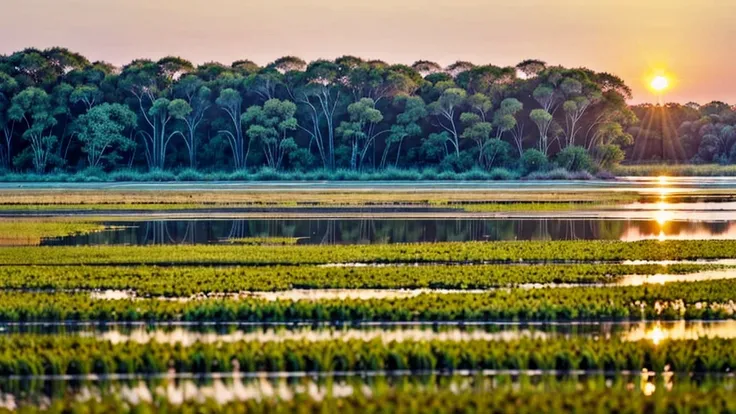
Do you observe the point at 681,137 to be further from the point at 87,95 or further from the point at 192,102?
the point at 87,95

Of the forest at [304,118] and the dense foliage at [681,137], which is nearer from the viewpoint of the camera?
the forest at [304,118]

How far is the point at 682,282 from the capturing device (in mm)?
25406

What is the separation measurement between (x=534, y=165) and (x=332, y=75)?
23896 mm

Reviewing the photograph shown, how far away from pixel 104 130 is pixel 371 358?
8948cm

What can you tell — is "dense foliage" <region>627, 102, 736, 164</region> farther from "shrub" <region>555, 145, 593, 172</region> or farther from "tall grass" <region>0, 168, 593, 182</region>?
"tall grass" <region>0, 168, 593, 182</region>

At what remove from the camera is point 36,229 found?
44.0 m

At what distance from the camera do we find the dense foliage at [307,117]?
336 ft

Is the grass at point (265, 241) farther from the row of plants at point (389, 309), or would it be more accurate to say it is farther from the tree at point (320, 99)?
the tree at point (320, 99)

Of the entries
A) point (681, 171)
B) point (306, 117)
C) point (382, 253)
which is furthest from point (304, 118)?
point (382, 253)

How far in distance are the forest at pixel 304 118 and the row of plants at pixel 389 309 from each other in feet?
257

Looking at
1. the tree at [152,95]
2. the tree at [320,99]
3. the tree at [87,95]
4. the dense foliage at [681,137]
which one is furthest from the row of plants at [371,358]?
the dense foliage at [681,137]

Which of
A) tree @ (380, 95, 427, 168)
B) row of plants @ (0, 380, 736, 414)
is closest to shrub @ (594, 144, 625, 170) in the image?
tree @ (380, 95, 427, 168)

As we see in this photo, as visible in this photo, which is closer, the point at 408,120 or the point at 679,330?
the point at 679,330

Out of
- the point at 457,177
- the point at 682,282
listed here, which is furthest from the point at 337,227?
the point at 457,177
